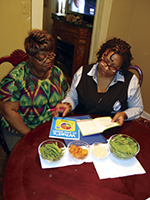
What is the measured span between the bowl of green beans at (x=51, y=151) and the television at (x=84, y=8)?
2.95 meters

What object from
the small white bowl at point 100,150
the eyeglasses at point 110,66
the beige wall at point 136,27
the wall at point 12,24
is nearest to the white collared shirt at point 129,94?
the eyeglasses at point 110,66

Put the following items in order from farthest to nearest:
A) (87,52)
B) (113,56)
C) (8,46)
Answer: (87,52) → (8,46) → (113,56)

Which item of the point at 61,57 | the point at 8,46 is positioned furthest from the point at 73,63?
the point at 8,46

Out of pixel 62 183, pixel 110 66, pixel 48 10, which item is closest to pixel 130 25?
pixel 110 66

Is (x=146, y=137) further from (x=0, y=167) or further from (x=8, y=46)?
(x=8, y=46)

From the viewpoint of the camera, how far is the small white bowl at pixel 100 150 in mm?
1025

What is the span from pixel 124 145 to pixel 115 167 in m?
0.14

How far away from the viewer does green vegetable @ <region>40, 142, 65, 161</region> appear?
3.08ft

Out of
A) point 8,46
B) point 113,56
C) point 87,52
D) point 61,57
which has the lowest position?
point 61,57

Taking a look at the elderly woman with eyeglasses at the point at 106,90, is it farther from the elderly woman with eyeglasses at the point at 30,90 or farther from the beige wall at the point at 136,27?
the beige wall at the point at 136,27

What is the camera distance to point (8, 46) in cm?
215

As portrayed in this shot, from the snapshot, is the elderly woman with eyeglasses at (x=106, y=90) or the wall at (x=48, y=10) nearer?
the elderly woman with eyeglasses at (x=106, y=90)

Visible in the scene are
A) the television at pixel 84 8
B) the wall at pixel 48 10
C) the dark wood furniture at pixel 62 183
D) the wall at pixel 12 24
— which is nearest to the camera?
the dark wood furniture at pixel 62 183

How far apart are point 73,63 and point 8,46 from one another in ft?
5.88
